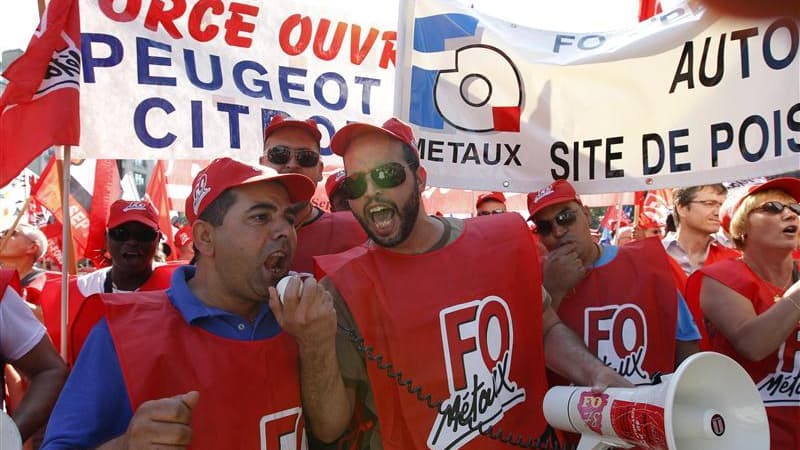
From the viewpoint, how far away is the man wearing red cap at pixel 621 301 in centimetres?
287

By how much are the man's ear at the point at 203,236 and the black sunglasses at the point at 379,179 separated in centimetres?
54

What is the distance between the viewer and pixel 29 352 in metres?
2.54

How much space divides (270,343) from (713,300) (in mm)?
2149

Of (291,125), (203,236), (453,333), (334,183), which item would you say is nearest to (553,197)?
(453,333)

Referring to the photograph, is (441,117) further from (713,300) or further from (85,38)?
(85,38)

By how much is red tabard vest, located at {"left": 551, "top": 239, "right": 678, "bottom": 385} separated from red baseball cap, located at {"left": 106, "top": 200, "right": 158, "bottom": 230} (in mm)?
2529

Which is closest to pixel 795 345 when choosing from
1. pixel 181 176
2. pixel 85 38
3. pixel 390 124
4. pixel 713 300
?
pixel 713 300

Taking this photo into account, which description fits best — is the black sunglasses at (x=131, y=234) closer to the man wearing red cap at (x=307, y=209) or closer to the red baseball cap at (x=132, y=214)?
the red baseball cap at (x=132, y=214)

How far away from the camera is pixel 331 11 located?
495cm

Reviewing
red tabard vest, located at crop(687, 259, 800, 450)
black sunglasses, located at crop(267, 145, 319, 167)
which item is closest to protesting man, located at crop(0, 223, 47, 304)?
black sunglasses, located at crop(267, 145, 319, 167)

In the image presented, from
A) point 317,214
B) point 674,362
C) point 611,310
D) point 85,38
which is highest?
point 85,38

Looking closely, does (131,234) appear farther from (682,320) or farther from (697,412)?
(697,412)

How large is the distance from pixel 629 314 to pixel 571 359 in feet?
2.02

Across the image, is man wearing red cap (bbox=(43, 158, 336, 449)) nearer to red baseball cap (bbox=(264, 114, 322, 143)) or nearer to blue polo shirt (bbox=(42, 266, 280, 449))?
blue polo shirt (bbox=(42, 266, 280, 449))
